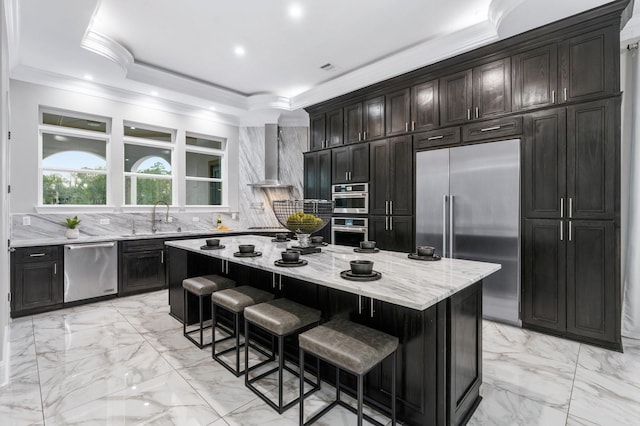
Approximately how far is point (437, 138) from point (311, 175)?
240 cm

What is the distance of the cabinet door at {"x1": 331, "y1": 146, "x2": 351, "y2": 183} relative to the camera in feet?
16.4

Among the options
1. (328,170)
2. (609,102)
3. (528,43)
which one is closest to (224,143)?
(328,170)

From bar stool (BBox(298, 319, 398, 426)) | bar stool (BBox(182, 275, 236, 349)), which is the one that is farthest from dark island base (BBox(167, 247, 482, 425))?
bar stool (BBox(182, 275, 236, 349))

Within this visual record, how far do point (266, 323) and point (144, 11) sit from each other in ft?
11.3

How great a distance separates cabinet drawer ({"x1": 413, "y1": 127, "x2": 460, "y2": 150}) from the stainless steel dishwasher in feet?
14.4

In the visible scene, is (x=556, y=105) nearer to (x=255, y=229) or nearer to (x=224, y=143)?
(x=255, y=229)

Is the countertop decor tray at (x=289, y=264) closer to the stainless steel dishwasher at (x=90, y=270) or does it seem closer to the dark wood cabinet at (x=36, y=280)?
the stainless steel dishwasher at (x=90, y=270)

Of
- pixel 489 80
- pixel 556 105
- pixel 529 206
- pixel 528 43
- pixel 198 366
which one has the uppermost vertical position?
pixel 528 43

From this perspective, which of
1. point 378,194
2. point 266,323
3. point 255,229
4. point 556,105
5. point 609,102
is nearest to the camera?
point 266,323

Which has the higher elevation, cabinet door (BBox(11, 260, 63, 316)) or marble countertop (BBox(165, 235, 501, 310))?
marble countertop (BBox(165, 235, 501, 310))

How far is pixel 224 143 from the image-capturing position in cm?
640

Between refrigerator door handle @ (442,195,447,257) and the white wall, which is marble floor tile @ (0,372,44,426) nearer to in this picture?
the white wall

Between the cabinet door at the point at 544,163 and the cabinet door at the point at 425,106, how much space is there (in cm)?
104

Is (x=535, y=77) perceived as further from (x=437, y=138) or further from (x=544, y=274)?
(x=544, y=274)
